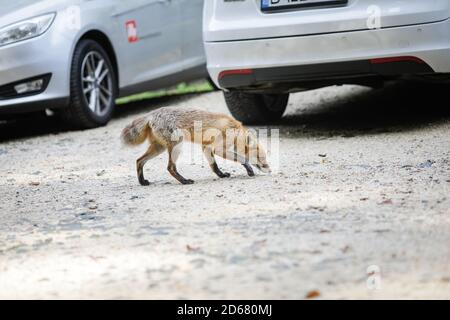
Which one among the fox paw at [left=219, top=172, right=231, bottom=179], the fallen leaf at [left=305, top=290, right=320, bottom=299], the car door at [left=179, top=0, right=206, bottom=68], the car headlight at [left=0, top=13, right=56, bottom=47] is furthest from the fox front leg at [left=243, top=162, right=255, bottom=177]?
the car door at [left=179, top=0, right=206, bottom=68]

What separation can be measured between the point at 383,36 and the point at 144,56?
3805 millimetres

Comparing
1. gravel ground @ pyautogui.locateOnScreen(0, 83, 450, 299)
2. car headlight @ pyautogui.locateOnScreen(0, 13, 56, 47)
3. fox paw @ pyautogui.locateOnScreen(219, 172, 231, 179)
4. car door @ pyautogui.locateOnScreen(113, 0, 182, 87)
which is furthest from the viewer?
car door @ pyautogui.locateOnScreen(113, 0, 182, 87)

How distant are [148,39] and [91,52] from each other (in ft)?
2.98

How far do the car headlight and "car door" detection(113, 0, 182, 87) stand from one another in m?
1.07

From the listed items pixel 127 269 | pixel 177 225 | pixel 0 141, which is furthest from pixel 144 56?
pixel 127 269

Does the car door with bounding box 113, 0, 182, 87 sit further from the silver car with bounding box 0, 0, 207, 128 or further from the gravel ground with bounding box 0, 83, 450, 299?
the gravel ground with bounding box 0, 83, 450, 299

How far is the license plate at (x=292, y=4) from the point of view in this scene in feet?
24.5

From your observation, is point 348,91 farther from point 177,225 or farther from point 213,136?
point 177,225

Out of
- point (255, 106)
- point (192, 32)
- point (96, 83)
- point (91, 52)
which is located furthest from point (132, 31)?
point (255, 106)

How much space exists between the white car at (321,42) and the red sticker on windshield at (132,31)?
2.22 metres

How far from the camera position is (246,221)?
513 centimetres

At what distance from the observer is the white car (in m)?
7.23

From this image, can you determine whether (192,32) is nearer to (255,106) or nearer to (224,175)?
(255,106)

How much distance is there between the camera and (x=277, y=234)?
477cm
